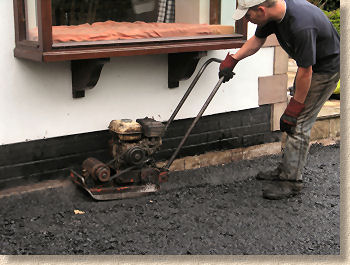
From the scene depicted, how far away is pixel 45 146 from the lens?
16.0 feet

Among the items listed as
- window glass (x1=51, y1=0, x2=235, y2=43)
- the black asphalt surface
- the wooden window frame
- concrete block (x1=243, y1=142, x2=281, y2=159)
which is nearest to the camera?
the black asphalt surface

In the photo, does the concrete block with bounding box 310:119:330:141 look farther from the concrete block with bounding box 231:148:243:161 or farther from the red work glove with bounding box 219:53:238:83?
the red work glove with bounding box 219:53:238:83

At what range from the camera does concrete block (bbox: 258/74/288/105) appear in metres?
6.31

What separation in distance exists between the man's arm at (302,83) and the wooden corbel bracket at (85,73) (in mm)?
1558

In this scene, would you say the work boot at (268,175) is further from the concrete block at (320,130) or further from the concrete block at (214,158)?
the concrete block at (320,130)

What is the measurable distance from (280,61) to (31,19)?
2968 millimetres

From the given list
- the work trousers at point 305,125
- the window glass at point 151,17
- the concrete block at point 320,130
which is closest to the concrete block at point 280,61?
the window glass at point 151,17

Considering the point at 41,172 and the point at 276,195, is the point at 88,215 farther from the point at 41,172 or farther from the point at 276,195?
the point at 276,195

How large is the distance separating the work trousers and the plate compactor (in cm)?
112

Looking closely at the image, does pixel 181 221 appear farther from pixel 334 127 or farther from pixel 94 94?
pixel 334 127

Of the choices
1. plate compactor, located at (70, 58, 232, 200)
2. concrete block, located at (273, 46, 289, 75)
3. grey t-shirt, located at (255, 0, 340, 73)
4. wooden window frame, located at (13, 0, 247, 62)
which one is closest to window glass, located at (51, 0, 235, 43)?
wooden window frame, located at (13, 0, 247, 62)

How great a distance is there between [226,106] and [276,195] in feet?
4.26

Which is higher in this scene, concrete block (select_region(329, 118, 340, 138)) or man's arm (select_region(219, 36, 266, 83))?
man's arm (select_region(219, 36, 266, 83))

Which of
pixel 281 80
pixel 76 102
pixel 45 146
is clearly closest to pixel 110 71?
pixel 76 102
